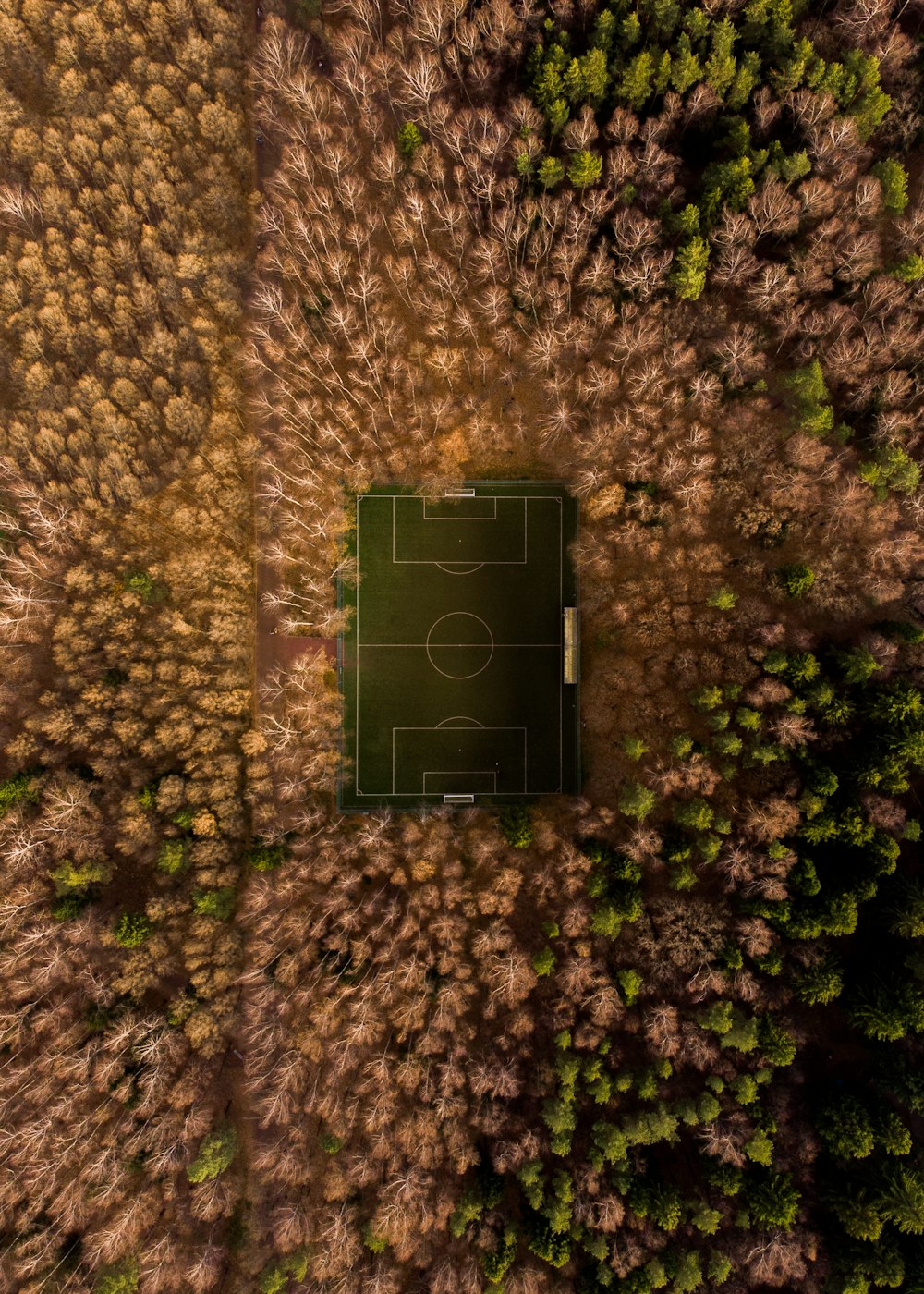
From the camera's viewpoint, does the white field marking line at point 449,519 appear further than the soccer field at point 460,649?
Yes

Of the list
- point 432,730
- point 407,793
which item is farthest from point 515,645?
point 407,793

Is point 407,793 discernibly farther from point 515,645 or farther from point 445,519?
point 445,519

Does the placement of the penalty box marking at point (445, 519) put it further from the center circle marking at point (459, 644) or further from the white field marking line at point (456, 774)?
the white field marking line at point (456, 774)

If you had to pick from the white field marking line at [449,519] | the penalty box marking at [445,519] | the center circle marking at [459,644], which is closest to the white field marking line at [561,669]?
the white field marking line at [449,519]

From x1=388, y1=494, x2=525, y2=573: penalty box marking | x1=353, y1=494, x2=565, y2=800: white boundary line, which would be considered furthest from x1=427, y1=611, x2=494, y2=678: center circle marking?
x1=388, y1=494, x2=525, y2=573: penalty box marking

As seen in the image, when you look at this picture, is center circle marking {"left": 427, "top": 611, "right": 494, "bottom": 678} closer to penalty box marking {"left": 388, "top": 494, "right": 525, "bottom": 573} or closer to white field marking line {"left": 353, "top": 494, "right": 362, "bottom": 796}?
penalty box marking {"left": 388, "top": 494, "right": 525, "bottom": 573}

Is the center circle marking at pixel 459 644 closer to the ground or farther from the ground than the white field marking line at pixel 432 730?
farther from the ground
